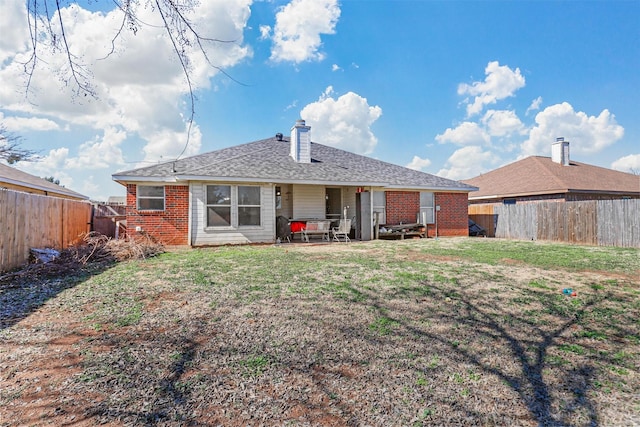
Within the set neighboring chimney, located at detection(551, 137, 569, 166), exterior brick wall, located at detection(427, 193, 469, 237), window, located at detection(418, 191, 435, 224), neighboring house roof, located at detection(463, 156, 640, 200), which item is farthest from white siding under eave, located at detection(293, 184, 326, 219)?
neighboring chimney, located at detection(551, 137, 569, 166)

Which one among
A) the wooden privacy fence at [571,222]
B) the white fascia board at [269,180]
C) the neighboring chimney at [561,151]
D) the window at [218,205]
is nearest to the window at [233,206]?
the window at [218,205]

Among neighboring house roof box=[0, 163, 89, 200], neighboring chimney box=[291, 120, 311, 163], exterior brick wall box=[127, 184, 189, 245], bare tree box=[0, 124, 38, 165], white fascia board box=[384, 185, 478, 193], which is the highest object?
neighboring chimney box=[291, 120, 311, 163]

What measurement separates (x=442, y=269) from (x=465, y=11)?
9.10 m

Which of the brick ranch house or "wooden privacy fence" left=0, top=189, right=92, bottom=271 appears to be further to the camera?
the brick ranch house

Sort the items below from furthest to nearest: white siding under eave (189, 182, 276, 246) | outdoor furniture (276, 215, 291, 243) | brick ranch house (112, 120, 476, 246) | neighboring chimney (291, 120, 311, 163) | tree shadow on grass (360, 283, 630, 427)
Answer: neighboring chimney (291, 120, 311, 163), outdoor furniture (276, 215, 291, 243), brick ranch house (112, 120, 476, 246), white siding under eave (189, 182, 276, 246), tree shadow on grass (360, 283, 630, 427)

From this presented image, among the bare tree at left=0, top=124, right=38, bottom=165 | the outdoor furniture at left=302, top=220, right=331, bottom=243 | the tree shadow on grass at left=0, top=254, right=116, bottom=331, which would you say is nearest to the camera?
the tree shadow on grass at left=0, top=254, right=116, bottom=331

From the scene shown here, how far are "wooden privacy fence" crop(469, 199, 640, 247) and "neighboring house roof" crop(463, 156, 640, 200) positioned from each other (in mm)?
3177

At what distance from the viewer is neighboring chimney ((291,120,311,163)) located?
48.0 feet

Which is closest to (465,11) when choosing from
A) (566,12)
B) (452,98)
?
(566,12)

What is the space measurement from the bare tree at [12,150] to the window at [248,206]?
7664mm

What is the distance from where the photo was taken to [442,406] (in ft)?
7.39

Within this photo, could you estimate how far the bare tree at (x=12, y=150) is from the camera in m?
10.9

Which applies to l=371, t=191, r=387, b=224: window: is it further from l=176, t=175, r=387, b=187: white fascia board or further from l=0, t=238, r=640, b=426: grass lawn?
l=0, t=238, r=640, b=426: grass lawn

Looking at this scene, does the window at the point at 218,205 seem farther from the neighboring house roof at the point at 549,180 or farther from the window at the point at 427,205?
the neighboring house roof at the point at 549,180
